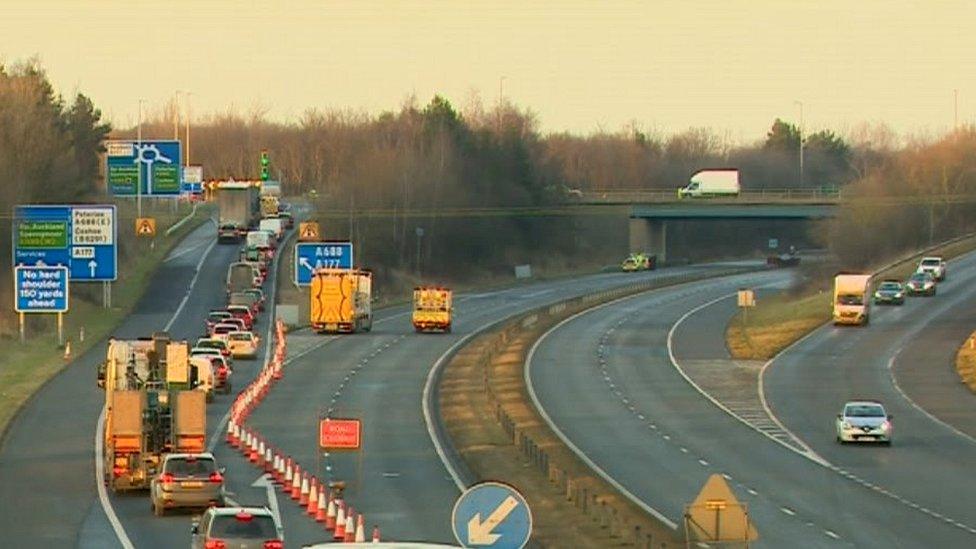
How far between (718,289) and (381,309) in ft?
95.7

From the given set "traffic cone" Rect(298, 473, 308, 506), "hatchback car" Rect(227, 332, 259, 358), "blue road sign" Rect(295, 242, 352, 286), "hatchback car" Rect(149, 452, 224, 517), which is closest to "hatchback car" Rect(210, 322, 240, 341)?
"hatchback car" Rect(227, 332, 259, 358)

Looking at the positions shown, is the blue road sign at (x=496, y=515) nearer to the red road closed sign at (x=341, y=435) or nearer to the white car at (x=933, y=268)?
the red road closed sign at (x=341, y=435)

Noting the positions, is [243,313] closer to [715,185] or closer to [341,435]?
[341,435]

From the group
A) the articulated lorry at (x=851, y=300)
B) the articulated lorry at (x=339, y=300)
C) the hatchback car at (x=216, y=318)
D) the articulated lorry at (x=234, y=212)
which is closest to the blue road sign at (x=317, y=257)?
the articulated lorry at (x=339, y=300)

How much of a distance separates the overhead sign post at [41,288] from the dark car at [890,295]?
5374 centimetres

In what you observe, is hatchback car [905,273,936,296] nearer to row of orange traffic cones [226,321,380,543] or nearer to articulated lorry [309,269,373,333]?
articulated lorry [309,269,373,333]

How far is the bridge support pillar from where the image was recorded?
158625 mm

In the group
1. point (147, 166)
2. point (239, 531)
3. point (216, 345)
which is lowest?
point (216, 345)

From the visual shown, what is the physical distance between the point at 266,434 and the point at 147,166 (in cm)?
4724

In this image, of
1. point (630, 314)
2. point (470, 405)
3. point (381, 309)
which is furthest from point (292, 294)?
point (470, 405)

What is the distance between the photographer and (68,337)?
275ft

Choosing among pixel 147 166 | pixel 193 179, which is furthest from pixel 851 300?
pixel 193 179

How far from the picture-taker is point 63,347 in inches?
3113

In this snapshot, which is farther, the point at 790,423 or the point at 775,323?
the point at 775,323
